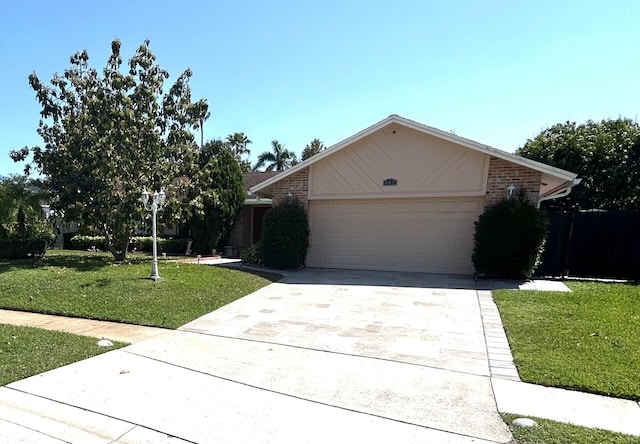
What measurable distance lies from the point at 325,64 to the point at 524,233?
7.17 meters

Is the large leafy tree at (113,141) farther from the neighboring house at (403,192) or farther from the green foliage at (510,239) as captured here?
the green foliage at (510,239)

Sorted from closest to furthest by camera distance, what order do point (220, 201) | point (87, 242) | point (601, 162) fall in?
point (601, 162) → point (220, 201) → point (87, 242)

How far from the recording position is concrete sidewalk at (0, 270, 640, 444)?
2.90m

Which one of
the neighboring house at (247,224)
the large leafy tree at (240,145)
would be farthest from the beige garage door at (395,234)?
the large leafy tree at (240,145)

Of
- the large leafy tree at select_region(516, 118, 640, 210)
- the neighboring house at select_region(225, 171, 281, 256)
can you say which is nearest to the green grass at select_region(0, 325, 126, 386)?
the neighboring house at select_region(225, 171, 281, 256)

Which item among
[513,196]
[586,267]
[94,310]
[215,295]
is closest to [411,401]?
[215,295]

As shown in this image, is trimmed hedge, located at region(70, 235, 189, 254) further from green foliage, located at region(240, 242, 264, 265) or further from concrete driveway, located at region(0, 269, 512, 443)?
concrete driveway, located at region(0, 269, 512, 443)

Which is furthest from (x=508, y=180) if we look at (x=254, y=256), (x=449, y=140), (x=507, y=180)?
(x=254, y=256)

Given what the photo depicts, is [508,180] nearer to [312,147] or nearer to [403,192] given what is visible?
[403,192]

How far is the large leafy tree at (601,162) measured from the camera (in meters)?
14.7

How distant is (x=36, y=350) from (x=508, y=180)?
10.4 meters

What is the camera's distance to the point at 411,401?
341 cm

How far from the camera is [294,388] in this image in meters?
3.66

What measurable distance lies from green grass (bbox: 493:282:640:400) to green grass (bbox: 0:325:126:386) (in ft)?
17.2
